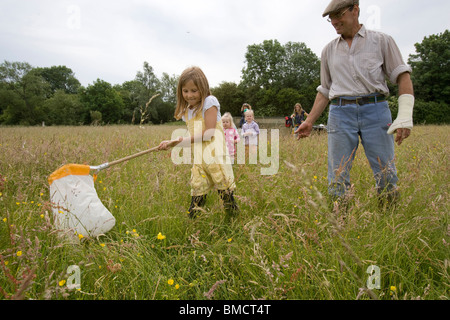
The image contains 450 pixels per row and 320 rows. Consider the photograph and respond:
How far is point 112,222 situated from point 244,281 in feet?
3.56

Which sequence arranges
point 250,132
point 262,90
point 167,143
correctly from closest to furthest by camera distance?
1. point 167,143
2. point 250,132
3. point 262,90

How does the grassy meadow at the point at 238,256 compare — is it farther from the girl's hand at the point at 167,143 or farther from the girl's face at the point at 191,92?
the girl's face at the point at 191,92

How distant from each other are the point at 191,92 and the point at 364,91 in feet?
4.70

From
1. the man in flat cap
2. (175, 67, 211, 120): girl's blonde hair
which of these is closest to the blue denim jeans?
the man in flat cap

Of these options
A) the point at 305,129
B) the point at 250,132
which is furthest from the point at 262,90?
the point at 305,129

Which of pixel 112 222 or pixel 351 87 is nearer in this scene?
pixel 112 222

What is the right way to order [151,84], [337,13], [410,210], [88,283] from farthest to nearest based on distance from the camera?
[151,84] < [337,13] < [410,210] < [88,283]

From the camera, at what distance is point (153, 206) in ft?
6.99

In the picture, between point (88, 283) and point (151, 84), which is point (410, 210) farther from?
point (151, 84)

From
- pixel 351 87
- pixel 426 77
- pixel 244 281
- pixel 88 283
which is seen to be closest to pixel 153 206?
pixel 88 283

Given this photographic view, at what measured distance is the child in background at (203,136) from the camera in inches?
83.8

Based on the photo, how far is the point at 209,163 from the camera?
2186 mm

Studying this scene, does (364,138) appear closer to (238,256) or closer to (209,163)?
(209,163)

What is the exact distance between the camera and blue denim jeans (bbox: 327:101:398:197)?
6.81ft
